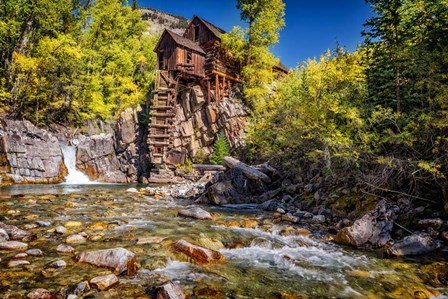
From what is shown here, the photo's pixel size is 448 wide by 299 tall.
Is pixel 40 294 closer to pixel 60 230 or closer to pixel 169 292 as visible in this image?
pixel 169 292

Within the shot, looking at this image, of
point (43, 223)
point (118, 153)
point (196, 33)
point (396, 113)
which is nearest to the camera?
point (43, 223)

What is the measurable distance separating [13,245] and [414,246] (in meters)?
8.62

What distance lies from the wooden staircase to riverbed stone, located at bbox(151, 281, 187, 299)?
2411 cm

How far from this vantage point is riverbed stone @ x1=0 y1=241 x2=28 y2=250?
16.8 ft

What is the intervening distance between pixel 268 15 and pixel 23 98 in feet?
82.4

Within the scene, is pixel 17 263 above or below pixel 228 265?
above

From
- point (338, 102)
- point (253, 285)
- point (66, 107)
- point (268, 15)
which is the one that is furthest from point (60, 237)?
point (268, 15)

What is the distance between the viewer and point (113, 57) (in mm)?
31453

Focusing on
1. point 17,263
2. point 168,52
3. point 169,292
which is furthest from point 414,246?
point 168,52

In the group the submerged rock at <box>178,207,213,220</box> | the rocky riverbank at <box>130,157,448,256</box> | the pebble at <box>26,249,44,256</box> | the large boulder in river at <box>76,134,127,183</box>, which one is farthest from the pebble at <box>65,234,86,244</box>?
the large boulder in river at <box>76,134,127,183</box>

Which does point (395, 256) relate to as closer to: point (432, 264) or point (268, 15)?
point (432, 264)

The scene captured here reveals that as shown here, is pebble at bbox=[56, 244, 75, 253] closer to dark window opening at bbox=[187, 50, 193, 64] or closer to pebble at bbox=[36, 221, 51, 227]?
pebble at bbox=[36, 221, 51, 227]

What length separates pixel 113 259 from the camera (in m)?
4.67

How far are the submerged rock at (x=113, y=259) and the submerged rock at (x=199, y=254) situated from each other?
3.46 feet
